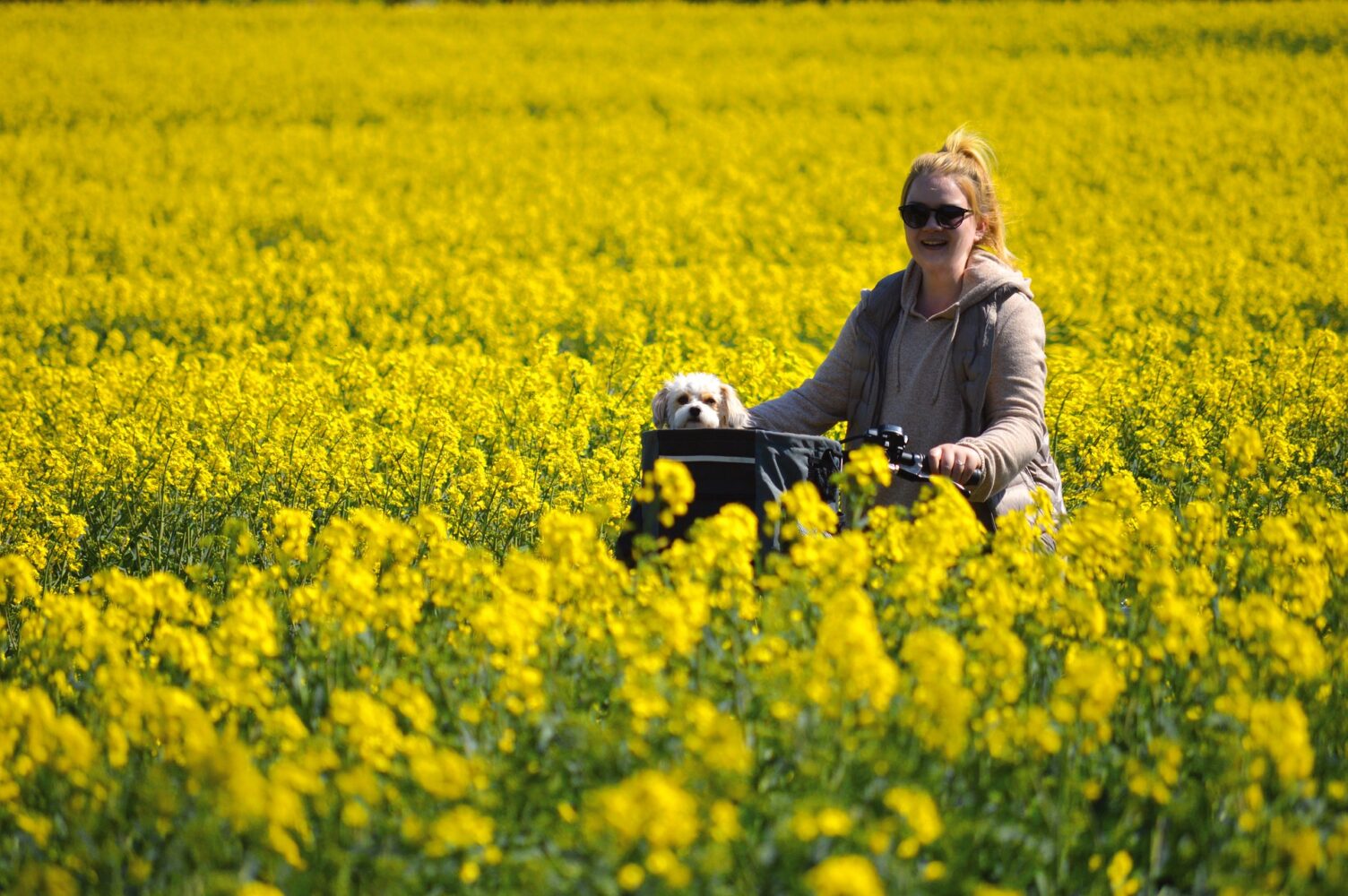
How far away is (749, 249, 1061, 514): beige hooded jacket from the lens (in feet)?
14.4

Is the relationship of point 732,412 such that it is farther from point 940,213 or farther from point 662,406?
point 940,213

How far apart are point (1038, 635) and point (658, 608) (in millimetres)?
1117

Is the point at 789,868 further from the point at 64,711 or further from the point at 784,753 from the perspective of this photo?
the point at 64,711

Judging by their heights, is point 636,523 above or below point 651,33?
below

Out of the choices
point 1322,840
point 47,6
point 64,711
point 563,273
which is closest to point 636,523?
point 64,711

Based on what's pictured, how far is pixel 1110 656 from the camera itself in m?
3.43

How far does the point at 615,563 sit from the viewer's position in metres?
3.78

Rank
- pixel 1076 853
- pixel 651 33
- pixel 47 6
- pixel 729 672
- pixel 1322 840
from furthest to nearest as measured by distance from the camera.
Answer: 1. pixel 47 6
2. pixel 651 33
3. pixel 729 672
4. pixel 1076 853
5. pixel 1322 840

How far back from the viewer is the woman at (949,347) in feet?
14.6

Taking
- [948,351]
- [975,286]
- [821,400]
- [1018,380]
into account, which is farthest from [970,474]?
[821,400]

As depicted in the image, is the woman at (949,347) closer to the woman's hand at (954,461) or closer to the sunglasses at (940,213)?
the sunglasses at (940,213)

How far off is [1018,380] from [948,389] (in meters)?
0.25

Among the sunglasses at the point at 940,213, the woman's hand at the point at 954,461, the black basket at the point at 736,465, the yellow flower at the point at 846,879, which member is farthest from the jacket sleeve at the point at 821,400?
the yellow flower at the point at 846,879

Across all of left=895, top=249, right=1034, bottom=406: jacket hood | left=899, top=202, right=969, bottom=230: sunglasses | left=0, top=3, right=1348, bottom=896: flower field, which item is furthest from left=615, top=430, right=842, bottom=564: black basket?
left=899, top=202, right=969, bottom=230: sunglasses
